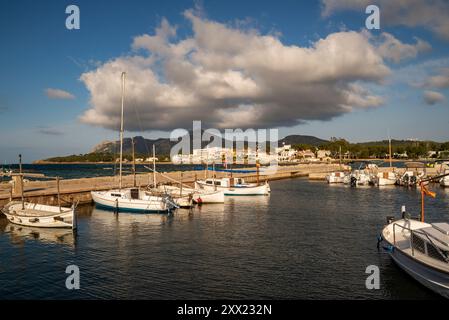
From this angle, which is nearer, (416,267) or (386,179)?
(416,267)

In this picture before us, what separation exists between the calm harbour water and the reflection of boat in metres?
0.09

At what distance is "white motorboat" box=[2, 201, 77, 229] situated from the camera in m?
35.7

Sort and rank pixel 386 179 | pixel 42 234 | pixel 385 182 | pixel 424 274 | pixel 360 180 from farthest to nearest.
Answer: pixel 360 180 → pixel 386 179 → pixel 385 182 → pixel 42 234 → pixel 424 274

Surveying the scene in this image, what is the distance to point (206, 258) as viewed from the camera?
26766 mm

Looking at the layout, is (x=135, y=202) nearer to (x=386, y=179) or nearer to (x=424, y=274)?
(x=424, y=274)

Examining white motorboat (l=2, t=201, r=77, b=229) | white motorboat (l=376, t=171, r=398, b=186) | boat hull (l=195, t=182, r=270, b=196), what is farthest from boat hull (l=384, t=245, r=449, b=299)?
white motorboat (l=376, t=171, r=398, b=186)

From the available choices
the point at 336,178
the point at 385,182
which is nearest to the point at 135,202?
the point at 385,182

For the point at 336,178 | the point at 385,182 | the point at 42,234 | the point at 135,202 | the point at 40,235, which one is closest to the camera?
the point at 40,235

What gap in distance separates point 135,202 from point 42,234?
1426 cm

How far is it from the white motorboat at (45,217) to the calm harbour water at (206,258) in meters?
1.02

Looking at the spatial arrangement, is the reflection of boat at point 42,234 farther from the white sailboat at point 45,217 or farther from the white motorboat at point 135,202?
the white motorboat at point 135,202

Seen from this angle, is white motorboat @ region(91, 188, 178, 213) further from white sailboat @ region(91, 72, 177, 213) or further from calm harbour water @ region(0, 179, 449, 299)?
calm harbour water @ region(0, 179, 449, 299)

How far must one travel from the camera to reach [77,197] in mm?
54938
